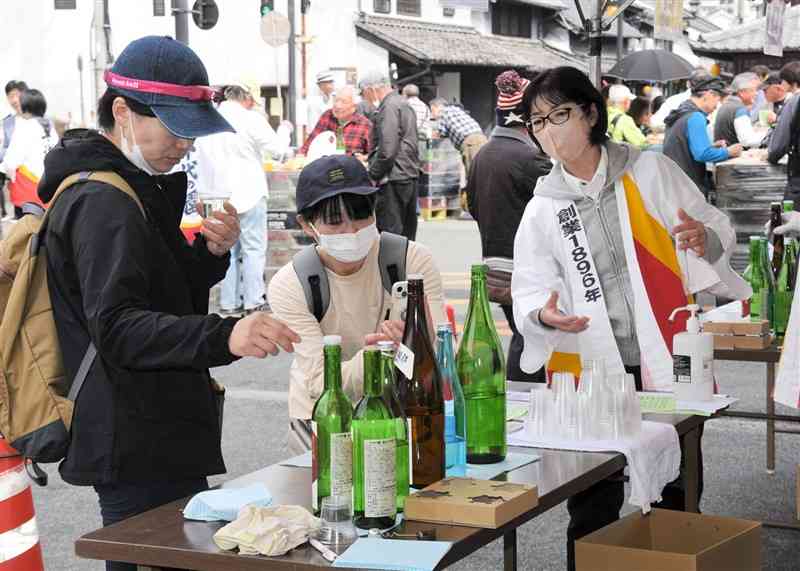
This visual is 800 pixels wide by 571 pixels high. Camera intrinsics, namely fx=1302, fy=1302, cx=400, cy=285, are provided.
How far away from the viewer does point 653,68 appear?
63.6 feet

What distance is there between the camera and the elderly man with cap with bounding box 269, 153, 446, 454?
4059 millimetres

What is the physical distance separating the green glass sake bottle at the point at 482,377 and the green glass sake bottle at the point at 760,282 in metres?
2.09

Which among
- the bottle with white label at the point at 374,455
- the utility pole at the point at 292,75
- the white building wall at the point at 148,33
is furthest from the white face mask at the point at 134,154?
the white building wall at the point at 148,33

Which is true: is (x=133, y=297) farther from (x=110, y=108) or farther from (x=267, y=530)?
(x=267, y=530)

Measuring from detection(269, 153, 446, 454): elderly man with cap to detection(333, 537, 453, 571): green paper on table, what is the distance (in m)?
1.34

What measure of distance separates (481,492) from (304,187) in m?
1.55

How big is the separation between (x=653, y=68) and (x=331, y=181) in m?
16.1

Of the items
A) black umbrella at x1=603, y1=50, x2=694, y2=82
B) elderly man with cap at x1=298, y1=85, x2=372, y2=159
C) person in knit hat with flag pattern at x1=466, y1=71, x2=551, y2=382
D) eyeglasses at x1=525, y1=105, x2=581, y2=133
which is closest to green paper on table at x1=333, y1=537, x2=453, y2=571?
eyeglasses at x1=525, y1=105, x2=581, y2=133

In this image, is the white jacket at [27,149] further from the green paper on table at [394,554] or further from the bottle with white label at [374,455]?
the green paper on table at [394,554]

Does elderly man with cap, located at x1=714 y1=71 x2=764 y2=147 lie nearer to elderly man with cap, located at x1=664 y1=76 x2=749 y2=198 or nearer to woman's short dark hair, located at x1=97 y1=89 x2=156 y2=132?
elderly man with cap, located at x1=664 y1=76 x2=749 y2=198

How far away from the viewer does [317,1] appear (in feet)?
118

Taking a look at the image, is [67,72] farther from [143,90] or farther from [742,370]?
[143,90]

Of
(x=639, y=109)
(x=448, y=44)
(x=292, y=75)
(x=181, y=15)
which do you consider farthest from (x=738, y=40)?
(x=181, y=15)

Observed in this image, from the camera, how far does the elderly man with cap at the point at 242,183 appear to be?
A: 37.4 feet
